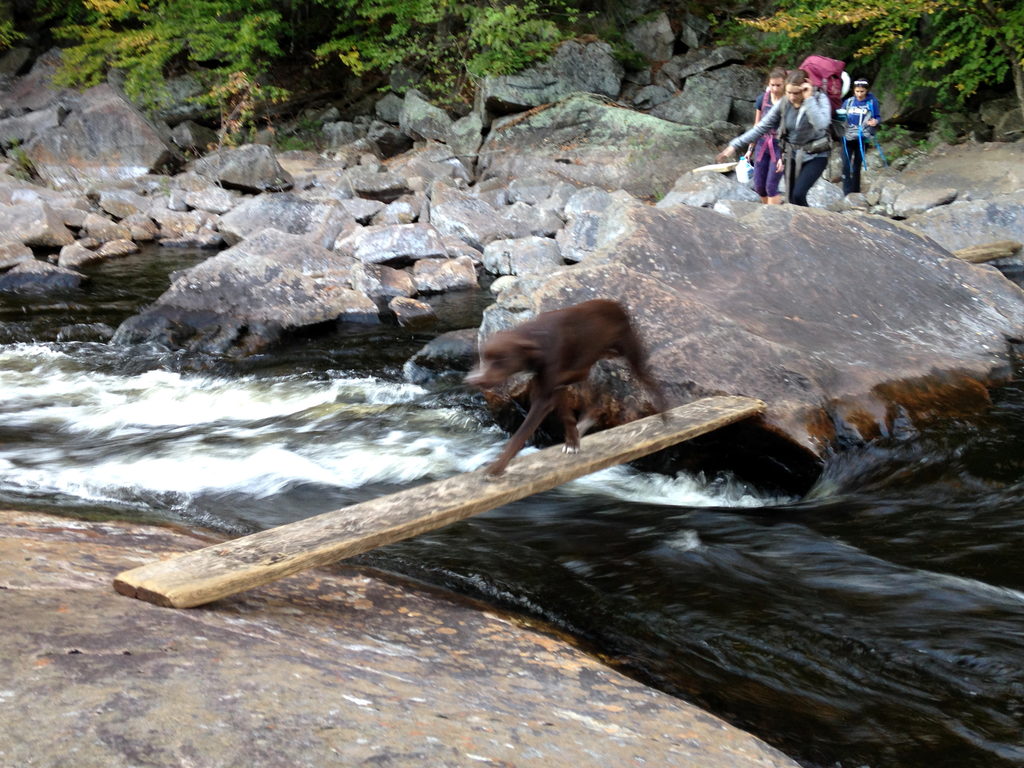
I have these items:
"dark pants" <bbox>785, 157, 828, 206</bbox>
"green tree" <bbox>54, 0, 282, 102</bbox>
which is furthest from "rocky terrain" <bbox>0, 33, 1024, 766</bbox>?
"green tree" <bbox>54, 0, 282, 102</bbox>

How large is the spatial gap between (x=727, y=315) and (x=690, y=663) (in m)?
3.31

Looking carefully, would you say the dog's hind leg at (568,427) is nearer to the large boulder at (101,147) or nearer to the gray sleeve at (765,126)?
the gray sleeve at (765,126)

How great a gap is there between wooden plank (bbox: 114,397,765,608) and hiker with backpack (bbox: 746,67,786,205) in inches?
199

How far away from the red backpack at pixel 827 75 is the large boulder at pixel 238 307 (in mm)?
5503

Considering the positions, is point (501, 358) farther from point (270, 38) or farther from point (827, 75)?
point (270, 38)

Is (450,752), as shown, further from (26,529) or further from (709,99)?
(709,99)

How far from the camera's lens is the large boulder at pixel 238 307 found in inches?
377

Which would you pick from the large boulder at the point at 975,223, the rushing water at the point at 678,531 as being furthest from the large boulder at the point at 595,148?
the rushing water at the point at 678,531

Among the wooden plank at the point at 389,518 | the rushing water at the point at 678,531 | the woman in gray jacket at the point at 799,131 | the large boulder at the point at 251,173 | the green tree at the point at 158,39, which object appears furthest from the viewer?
the green tree at the point at 158,39

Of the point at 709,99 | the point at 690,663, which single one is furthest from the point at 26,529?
the point at 709,99

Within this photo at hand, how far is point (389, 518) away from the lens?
4086 mm

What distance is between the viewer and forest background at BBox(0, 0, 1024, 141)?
17125 millimetres

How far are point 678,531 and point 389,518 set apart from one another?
1998mm

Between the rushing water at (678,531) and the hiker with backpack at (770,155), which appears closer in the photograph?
the rushing water at (678,531)
